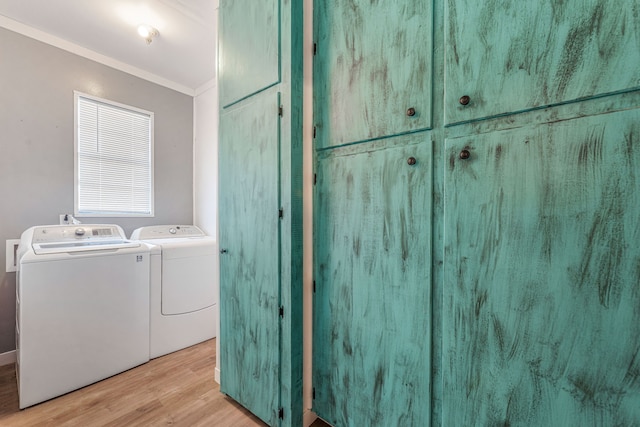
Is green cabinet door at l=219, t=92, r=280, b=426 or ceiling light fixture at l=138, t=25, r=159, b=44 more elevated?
ceiling light fixture at l=138, t=25, r=159, b=44

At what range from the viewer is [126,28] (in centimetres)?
210

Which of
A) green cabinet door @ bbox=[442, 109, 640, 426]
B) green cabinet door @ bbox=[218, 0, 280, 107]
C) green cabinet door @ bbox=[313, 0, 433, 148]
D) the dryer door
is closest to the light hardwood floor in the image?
the dryer door

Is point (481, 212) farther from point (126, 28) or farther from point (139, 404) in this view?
point (126, 28)

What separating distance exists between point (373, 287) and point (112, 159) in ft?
9.41

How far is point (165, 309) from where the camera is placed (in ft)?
7.00

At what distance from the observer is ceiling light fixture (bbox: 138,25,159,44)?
205cm

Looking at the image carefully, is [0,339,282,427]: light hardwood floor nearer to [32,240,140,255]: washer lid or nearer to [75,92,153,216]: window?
[32,240,140,255]: washer lid

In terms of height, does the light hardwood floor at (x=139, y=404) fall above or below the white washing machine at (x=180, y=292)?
below

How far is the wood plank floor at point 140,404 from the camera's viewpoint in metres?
1.43

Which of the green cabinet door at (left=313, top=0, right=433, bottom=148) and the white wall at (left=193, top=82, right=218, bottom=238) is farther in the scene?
the white wall at (left=193, top=82, right=218, bottom=238)

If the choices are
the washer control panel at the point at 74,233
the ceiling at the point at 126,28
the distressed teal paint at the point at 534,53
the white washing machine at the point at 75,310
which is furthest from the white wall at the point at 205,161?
the distressed teal paint at the point at 534,53

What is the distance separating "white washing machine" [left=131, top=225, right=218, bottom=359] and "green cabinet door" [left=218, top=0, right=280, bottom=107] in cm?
130

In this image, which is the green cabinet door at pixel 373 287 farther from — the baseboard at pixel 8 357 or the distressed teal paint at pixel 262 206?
the baseboard at pixel 8 357

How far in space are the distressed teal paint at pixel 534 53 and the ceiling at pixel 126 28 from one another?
1.91m
